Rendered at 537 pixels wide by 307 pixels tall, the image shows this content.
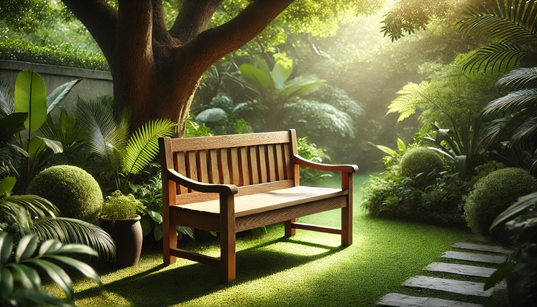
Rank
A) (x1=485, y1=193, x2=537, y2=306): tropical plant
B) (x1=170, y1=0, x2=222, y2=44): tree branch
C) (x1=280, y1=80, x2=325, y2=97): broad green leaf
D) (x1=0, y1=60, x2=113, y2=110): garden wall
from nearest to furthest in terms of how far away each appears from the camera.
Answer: (x1=485, y1=193, x2=537, y2=306): tropical plant < (x1=170, y1=0, x2=222, y2=44): tree branch < (x1=0, y1=60, x2=113, y2=110): garden wall < (x1=280, y1=80, x2=325, y2=97): broad green leaf

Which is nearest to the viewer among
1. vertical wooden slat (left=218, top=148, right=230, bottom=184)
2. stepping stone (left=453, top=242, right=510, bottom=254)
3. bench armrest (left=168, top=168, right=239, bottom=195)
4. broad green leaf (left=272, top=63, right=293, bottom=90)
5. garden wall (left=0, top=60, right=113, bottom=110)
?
bench armrest (left=168, top=168, right=239, bottom=195)

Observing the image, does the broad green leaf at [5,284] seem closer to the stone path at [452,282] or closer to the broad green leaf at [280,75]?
the stone path at [452,282]

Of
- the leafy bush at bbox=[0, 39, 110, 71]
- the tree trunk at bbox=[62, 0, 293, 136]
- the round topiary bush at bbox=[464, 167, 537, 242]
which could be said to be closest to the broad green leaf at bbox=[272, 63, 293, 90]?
the leafy bush at bbox=[0, 39, 110, 71]

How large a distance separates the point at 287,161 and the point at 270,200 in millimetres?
1065

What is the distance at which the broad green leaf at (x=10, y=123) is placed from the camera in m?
3.54

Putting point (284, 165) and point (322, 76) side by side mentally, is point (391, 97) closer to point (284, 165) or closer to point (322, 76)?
point (322, 76)

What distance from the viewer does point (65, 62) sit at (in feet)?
24.6

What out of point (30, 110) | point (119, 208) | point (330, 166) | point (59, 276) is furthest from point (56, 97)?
point (59, 276)

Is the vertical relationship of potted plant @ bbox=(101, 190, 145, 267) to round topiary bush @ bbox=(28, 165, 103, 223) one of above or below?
below

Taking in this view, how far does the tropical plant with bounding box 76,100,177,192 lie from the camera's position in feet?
15.0

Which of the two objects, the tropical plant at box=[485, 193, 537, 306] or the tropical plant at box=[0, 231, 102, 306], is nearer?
the tropical plant at box=[0, 231, 102, 306]

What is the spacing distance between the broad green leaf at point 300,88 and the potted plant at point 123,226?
921 centimetres

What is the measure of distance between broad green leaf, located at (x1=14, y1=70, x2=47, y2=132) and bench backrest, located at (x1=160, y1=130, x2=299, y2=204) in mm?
1288

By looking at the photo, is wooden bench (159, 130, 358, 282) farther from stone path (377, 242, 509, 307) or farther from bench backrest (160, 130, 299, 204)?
stone path (377, 242, 509, 307)
